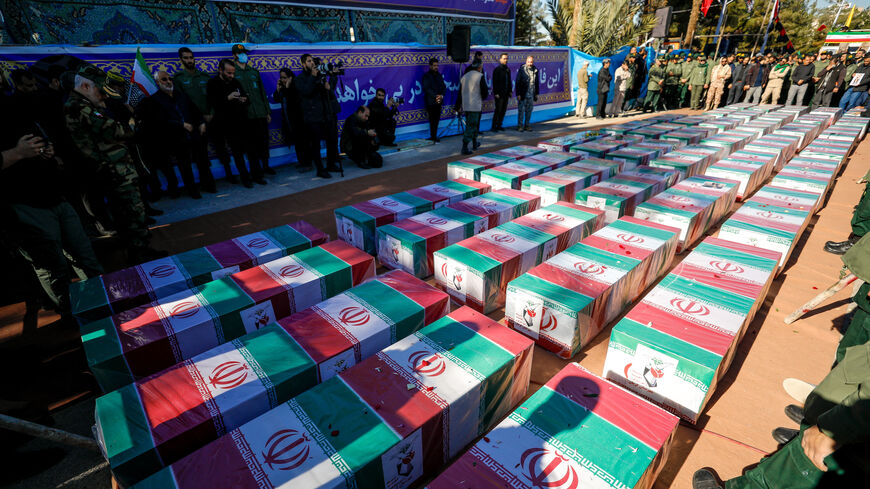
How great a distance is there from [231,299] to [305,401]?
4.04 feet

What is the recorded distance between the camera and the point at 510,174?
5121 millimetres

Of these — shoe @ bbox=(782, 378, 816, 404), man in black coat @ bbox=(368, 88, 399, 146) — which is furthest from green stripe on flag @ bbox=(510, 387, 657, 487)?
man in black coat @ bbox=(368, 88, 399, 146)

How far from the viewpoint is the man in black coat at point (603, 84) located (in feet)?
39.1

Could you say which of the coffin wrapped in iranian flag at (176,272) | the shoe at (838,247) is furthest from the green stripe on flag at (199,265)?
the shoe at (838,247)

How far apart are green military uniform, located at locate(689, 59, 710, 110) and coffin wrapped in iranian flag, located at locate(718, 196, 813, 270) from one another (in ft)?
41.0

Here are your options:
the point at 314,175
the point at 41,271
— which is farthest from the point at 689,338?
the point at 314,175

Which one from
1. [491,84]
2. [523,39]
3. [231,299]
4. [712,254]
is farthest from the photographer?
[523,39]

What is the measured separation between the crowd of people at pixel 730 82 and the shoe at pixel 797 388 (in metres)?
11.8

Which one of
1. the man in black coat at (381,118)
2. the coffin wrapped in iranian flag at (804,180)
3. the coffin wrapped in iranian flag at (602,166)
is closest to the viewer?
the coffin wrapped in iranian flag at (804,180)

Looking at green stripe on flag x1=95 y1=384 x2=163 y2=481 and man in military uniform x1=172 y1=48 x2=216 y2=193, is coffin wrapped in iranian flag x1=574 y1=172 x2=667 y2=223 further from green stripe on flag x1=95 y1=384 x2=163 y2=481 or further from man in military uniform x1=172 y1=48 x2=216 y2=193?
man in military uniform x1=172 y1=48 x2=216 y2=193

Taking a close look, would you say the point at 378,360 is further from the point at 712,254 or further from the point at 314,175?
the point at 314,175

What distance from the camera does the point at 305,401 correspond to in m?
1.78

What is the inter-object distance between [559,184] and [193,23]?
33.3 ft

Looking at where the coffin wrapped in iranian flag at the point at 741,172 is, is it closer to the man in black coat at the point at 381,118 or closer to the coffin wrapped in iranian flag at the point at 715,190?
the coffin wrapped in iranian flag at the point at 715,190
